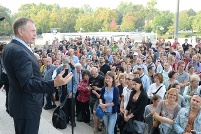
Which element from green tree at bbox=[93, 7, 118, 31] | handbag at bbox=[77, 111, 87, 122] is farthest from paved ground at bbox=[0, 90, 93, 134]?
green tree at bbox=[93, 7, 118, 31]

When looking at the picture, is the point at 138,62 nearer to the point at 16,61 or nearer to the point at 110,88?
the point at 110,88

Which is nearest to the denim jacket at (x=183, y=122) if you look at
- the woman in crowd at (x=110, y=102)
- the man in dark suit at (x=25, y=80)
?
the woman in crowd at (x=110, y=102)

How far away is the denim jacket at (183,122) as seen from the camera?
3792mm

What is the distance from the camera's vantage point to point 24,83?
2020mm

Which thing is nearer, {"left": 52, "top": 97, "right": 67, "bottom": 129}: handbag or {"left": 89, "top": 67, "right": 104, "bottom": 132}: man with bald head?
{"left": 52, "top": 97, "right": 67, "bottom": 129}: handbag

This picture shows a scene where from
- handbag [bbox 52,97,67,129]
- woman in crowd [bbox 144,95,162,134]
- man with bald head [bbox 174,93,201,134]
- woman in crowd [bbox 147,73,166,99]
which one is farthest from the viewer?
handbag [bbox 52,97,67,129]

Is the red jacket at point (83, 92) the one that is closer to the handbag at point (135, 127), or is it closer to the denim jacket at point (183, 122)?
the handbag at point (135, 127)

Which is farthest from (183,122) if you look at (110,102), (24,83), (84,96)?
(84,96)

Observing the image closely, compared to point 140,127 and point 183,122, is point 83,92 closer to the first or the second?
point 140,127

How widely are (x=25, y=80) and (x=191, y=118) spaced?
2.72 metres

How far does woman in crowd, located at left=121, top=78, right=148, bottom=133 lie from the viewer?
16.5 feet

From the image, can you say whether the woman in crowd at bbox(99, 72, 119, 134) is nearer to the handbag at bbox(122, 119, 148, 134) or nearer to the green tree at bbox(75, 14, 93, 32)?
the handbag at bbox(122, 119, 148, 134)

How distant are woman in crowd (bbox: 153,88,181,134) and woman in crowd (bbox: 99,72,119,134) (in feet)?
3.67

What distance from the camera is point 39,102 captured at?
229cm
